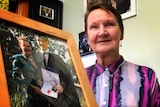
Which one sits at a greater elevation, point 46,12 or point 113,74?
point 46,12

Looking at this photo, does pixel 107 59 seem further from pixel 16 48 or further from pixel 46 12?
pixel 46 12

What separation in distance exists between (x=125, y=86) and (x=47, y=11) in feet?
3.38

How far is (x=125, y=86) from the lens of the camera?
0.99 meters

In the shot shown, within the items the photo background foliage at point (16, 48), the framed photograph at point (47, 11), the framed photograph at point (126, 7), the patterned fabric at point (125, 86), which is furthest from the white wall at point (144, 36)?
the photo background foliage at point (16, 48)

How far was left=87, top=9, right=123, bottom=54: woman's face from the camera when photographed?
101 cm

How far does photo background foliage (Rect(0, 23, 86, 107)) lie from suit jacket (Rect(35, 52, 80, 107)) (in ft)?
0.05

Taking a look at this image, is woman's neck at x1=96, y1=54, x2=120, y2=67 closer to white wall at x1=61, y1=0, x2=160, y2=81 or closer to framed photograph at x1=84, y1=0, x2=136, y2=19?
white wall at x1=61, y1=0, x2=160, y2=81

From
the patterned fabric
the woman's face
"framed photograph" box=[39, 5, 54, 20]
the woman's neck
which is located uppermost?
"framed photograph" box=[39, 5, 54, 20]

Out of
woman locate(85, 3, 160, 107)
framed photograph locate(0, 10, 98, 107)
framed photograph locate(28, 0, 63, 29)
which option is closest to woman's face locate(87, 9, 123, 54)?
woman locate(85, 3, 160, 107)

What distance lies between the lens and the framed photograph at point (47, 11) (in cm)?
176

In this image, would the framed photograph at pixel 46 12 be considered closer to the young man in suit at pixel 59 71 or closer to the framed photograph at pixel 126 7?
the framed photograph at pixel 126 7

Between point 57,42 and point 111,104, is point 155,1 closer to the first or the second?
point 111,104

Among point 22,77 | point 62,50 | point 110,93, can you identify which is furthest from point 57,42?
point 110,93

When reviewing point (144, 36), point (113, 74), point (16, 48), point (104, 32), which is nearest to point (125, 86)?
point (113, 74)
